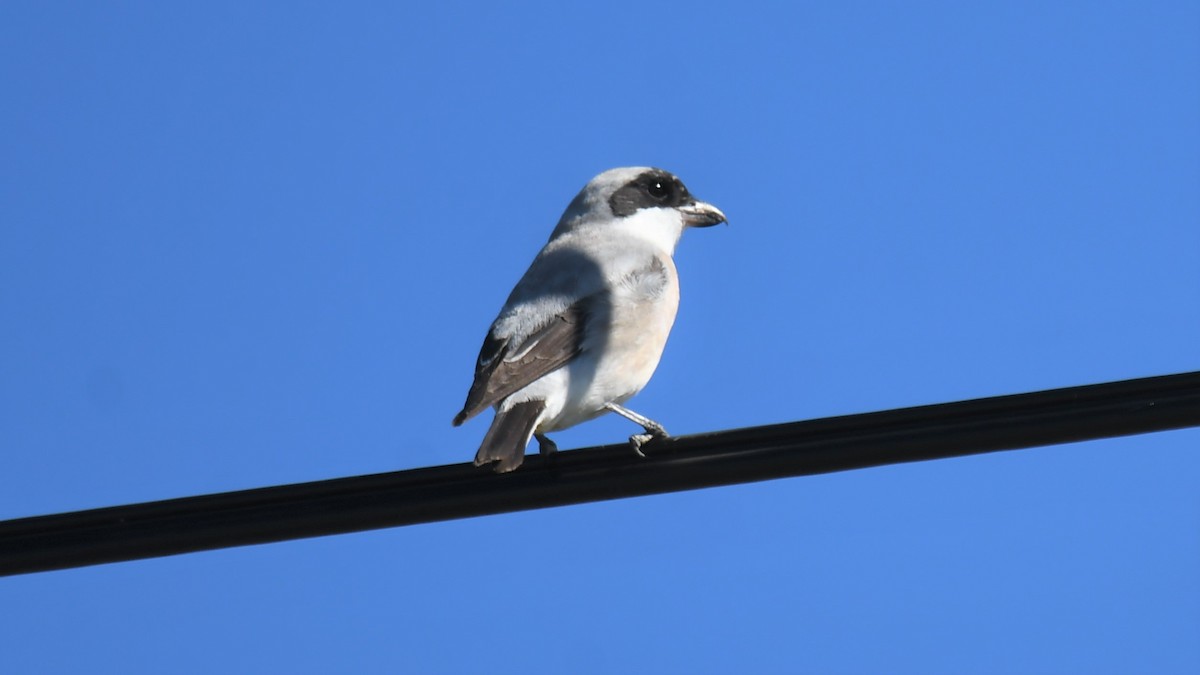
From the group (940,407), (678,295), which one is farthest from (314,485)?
(678,295)

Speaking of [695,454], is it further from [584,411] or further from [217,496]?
[584,411]

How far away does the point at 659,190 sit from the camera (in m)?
8.27

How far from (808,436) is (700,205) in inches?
179

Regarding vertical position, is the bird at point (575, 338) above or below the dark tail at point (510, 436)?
above

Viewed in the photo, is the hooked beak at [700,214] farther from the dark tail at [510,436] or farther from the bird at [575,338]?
the dark tail at [510,436]

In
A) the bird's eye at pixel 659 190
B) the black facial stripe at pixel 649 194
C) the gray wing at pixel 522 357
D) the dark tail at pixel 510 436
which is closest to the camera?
the dark tail at pixel 510 436

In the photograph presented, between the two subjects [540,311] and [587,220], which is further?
[587,220]

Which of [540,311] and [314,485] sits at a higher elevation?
[540,311]

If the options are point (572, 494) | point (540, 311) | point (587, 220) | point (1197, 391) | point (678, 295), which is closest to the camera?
point (1197, 391)

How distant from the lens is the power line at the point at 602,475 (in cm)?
386

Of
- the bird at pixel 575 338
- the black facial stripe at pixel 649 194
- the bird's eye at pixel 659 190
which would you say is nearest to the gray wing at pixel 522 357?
the bird at pixel 575 338

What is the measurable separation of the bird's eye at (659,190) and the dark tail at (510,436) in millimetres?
2458

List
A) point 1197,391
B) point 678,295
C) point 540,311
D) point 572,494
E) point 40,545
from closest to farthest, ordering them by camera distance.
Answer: point 1197,391 < point 40,545 < point 572,494 < point 540,311 < point 678,295

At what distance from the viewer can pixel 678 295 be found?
24.2 ft
